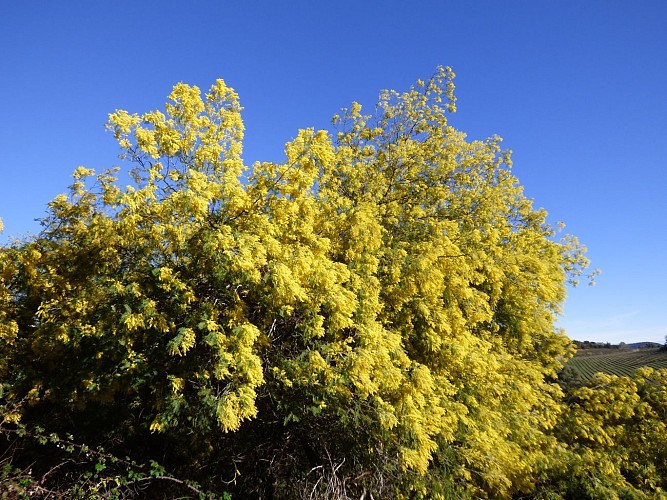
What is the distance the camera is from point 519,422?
9.40 metres

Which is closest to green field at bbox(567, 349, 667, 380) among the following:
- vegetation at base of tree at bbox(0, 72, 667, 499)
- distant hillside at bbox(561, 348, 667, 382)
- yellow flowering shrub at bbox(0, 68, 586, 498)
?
distant hillside at bbox(561, 348, 667, 382)

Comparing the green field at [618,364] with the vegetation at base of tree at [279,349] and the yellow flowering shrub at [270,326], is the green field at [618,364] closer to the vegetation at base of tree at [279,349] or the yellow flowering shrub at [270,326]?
the vegetation at base of tree at [279,349]

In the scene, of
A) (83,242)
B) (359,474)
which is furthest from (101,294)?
(359,474)

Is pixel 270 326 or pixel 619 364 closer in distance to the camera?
pixel 270 326

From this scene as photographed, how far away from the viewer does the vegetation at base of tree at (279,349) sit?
6.45 m

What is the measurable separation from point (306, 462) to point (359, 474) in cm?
117

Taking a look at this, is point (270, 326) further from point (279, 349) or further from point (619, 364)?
point (619, 364)

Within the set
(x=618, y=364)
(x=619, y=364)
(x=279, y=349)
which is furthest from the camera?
(x=618, y=364)

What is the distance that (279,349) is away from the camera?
7672mm

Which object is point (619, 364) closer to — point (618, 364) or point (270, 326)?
point (618, 364)

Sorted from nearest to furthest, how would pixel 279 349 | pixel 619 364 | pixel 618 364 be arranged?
pixel 279 349 < pixel 619 364 < pixel 618 364

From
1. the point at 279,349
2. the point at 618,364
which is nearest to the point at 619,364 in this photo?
the point at 618,364

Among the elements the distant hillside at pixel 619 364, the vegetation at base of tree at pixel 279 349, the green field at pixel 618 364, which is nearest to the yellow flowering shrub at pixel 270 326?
the vegetation at base of tree at pixel 279 349

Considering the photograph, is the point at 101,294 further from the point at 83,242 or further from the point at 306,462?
the point at 306,462
